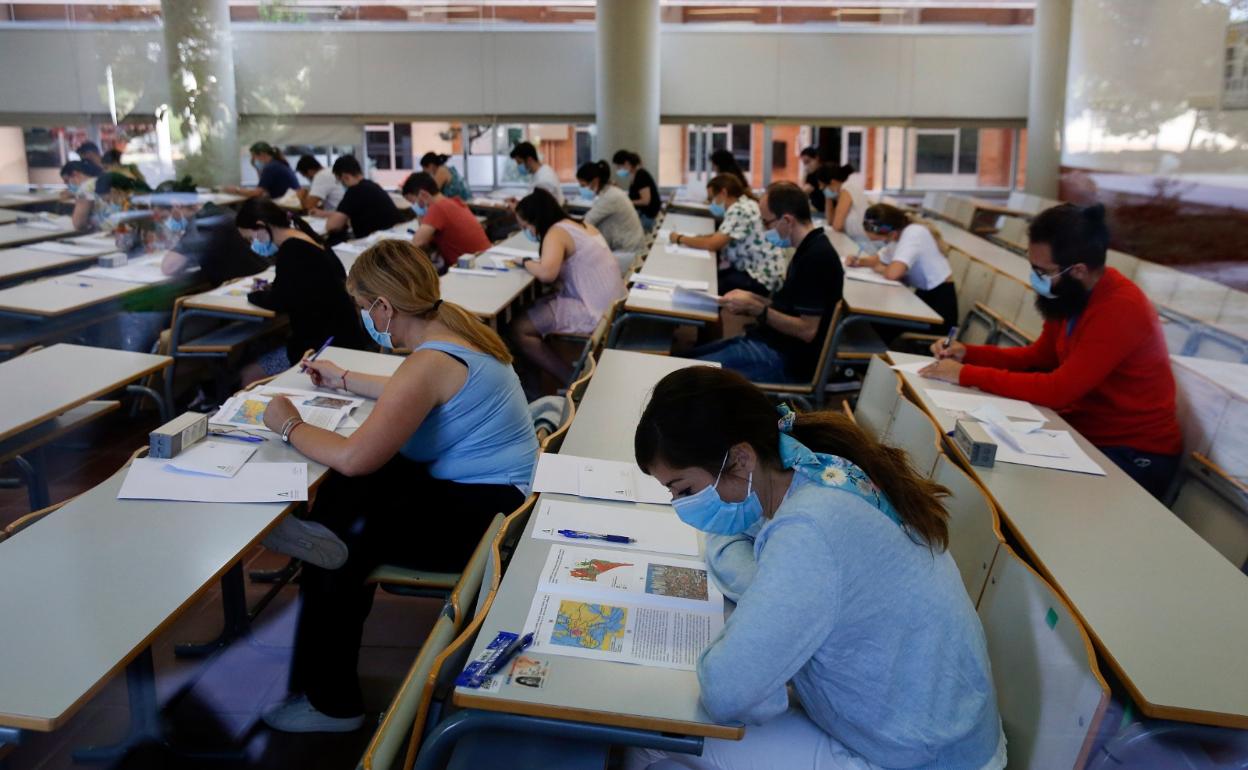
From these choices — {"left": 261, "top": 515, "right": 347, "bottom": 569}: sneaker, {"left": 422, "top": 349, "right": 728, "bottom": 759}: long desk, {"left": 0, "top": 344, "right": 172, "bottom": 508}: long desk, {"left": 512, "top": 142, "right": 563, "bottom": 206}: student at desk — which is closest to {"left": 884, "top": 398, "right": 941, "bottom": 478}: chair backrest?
{"left": 422, "top": 349, "right": 728, "bottom": 759}: long desk

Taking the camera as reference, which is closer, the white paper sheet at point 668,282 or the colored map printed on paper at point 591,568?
the colored map printed on paper at point 591,568

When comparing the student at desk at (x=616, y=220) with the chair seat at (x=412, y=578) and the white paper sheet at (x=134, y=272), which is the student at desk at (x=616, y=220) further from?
the chair seat at (x=412, y=578)

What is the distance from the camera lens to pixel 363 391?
3115 mm

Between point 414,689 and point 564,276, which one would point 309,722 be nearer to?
point 414,689

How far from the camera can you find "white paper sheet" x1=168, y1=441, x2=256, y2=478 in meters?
2.42

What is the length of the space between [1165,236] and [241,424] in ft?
17.2

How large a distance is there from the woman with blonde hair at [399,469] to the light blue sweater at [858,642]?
4.03ft

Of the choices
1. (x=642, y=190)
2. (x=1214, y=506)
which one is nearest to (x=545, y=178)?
(x=642, y=190)

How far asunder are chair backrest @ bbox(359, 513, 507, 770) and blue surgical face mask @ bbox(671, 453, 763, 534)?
424mm

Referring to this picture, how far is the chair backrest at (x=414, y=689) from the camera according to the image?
4.93ft

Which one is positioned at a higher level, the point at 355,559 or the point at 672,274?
the point at 672,274

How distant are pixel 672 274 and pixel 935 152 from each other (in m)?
8.11

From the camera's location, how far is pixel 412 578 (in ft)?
8.41

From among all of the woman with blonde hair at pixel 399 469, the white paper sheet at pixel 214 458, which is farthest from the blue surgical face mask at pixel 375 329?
the white paper sheet at pixel 214 458
